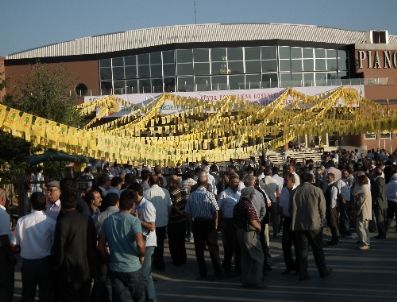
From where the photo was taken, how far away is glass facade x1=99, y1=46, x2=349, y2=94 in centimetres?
6106

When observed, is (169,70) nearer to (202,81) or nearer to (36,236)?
(202,81)

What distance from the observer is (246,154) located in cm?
3272

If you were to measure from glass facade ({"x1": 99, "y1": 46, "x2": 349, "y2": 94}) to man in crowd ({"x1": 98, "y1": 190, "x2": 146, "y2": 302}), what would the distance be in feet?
167

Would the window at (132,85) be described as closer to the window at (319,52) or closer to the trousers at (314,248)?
the window at (319,52)

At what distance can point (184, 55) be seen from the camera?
61.5m

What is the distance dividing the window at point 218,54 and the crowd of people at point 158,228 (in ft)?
130

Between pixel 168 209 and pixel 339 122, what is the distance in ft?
60.5

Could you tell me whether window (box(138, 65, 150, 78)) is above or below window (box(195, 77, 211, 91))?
above

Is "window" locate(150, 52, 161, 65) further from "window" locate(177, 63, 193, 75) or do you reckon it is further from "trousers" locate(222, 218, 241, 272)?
"trousers" locate(222, 218, 241, 272)

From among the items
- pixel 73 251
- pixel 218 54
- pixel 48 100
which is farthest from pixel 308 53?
pixel 73 251

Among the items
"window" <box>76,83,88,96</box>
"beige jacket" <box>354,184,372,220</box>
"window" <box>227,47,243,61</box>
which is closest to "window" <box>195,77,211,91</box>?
"window" <box>227,47,243,61</box>

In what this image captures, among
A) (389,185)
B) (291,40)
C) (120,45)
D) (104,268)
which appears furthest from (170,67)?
(104,268)

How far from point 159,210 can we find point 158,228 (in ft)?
1.20

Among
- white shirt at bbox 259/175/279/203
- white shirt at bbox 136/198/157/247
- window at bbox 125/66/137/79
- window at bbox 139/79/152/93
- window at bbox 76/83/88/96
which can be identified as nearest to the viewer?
white shirt at bbox 136/198/157/247
